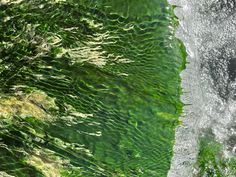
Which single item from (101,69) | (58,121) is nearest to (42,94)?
(58,121)

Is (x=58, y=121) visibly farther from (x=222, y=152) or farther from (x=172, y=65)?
(x=222, y=152)

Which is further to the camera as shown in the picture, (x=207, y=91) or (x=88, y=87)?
(x=207, y=91)

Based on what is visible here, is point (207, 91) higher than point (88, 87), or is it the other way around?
point (207, 91)

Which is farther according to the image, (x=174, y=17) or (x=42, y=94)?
(x=174, y=17)

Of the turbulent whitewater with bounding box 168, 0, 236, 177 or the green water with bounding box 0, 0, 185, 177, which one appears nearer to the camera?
the green water with bounding box 0, 0, 185, 177
